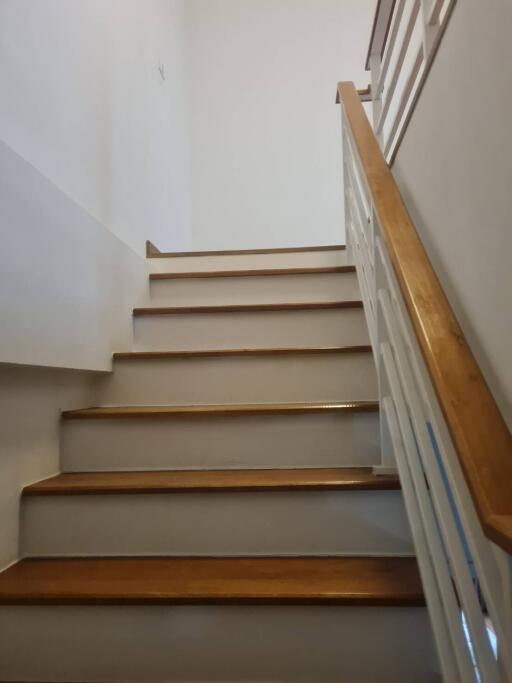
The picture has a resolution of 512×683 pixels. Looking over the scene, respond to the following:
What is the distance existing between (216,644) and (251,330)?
3.97 feet

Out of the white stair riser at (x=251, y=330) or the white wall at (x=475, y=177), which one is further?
the white stair riser at (x=251, y=330)

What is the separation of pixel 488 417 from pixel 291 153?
138 inches

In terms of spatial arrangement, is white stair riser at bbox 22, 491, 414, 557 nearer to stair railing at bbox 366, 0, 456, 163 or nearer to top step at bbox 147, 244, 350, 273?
stair railing at bbox 366, 0, 456, 163

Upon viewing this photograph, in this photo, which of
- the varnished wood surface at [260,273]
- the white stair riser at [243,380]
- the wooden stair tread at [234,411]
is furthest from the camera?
the varnished wood surface at [260,273]

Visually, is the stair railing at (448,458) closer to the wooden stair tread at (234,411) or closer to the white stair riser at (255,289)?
the wooden stair tread at (234,411)

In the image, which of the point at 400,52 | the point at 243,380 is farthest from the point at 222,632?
the point at 400,52

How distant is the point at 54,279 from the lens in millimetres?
1457

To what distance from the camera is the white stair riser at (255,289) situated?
2279 millimetres

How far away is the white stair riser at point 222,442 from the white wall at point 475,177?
1.89 feet

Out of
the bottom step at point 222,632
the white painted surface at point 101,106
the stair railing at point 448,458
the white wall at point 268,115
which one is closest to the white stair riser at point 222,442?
the stair railing at point 448,458

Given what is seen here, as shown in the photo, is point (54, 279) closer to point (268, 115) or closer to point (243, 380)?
point (243, 380)

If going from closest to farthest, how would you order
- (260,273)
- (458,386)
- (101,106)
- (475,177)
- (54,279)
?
(458,386) < (475,177) < (54,279) < (101,106) < (260,273)

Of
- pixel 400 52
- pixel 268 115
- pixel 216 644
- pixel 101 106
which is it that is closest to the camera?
pixel 216 644

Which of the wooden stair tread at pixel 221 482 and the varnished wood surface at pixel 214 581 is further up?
the wooden stair tread at pixel 221 482
